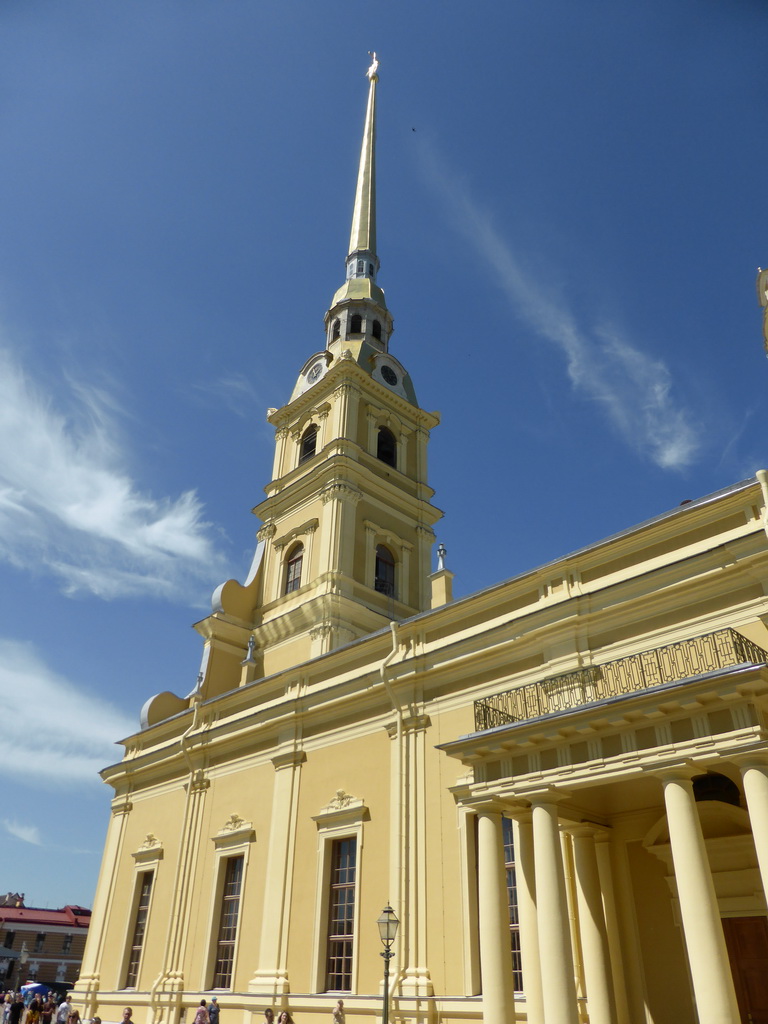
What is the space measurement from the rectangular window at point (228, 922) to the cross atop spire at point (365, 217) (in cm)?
2686

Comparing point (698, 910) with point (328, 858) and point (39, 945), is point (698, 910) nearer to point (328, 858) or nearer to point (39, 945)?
point (328, 858)

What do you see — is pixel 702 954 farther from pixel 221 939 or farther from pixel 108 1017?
pixel 108 1017

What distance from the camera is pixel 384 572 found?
91.3 feet

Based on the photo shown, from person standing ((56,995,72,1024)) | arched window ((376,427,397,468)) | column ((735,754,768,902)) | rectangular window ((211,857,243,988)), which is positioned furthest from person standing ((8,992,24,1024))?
column ((735,754,768,902))

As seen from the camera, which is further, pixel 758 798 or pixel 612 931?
pixel 612 931

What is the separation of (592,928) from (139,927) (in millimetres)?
15554

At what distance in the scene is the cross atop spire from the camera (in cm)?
3806

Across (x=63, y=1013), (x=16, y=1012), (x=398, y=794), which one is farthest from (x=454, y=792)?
(x=16, y=1012)

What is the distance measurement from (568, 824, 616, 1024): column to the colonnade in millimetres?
15

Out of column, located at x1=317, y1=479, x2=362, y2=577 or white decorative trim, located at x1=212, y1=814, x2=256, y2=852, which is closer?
white decorative trim, located at x1=212, y1=814, x2=256, y2=852

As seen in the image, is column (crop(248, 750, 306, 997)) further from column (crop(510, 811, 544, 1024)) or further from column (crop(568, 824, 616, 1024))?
column (crop(568, 824, 616, 1024))

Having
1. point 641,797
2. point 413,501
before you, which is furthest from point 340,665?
point 413,501

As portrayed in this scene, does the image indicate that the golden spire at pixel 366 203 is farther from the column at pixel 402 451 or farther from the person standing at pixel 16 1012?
the person standing at pixel 16 1012

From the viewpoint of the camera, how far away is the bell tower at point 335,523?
2572cm
